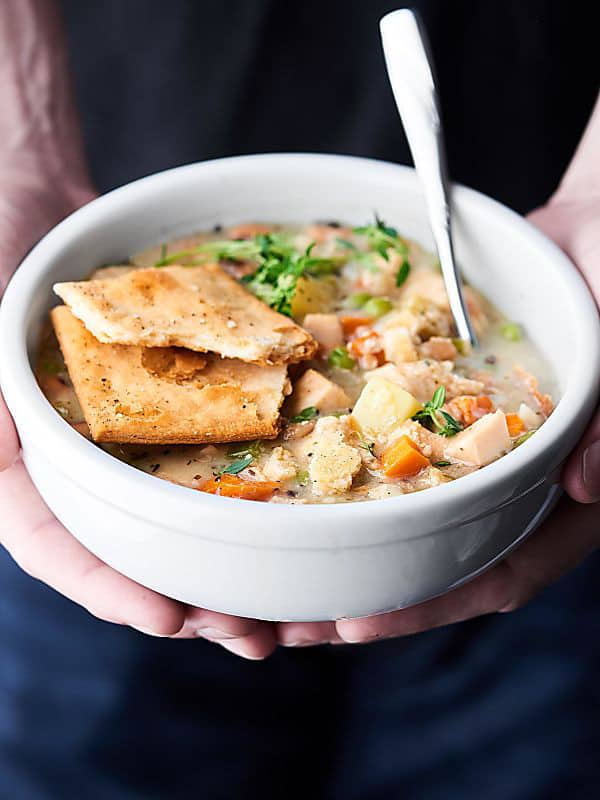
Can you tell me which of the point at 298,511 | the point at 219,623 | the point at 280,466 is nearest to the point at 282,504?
the point at 298,511

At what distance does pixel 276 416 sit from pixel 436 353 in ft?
1.23

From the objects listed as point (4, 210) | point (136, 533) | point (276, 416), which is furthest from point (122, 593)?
point (4, 210)

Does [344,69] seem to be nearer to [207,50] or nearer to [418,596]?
[207,50]

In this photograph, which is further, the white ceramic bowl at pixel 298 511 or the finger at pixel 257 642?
the finger at pixel 257 642

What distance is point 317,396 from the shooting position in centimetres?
186

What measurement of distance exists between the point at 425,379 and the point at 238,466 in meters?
0.38

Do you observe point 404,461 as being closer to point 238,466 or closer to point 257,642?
point 238,466

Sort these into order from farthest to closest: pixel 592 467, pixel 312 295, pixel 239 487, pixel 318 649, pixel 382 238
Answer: pixel 318 649
pixel 382 238
pixel 312 295
pixel 592 467
pixel 239 487

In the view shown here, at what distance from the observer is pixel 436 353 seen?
2.01 m

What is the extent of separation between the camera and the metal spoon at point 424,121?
213 cm

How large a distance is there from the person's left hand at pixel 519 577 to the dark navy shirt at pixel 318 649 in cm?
82

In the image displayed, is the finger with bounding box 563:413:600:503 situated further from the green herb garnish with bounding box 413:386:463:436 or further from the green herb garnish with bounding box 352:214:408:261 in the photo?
the green herb garnish with bounding box 352:214:408:261

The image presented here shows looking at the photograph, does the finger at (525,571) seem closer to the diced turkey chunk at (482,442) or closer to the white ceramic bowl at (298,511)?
the white ceramic bowl at (298,511)

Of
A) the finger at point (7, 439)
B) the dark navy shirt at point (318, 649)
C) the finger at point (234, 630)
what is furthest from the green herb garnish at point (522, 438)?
the dark navy shirt at point (318, 649)
